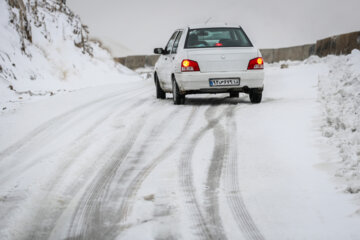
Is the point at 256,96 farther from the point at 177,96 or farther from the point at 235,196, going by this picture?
the point at 235,196

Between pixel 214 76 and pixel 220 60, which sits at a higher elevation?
pixel 220 60

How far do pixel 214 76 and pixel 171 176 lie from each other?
4.78 metres

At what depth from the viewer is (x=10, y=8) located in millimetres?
16766

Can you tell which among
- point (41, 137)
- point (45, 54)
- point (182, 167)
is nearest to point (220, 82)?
point (41, 137)

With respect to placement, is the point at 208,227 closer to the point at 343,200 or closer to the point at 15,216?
the point at 343,200

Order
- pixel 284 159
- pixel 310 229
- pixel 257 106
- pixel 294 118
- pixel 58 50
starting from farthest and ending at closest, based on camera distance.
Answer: pixel 58 50
pixel 257 106
pixel 294 118
pixel 284 159
pixel 310 229

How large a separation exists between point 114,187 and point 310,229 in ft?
6.76

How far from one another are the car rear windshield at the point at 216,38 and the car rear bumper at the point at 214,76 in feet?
2.24

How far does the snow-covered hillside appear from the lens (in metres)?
14.2

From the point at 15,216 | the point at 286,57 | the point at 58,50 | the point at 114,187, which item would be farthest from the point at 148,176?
the point at 286,57

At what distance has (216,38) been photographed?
Answer: 10.8 m

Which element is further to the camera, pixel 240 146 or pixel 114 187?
pixel 240 146

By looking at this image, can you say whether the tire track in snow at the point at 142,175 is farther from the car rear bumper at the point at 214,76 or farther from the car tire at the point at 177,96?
the car tire at the point at 177,96

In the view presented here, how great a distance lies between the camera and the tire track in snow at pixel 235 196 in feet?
13.4
